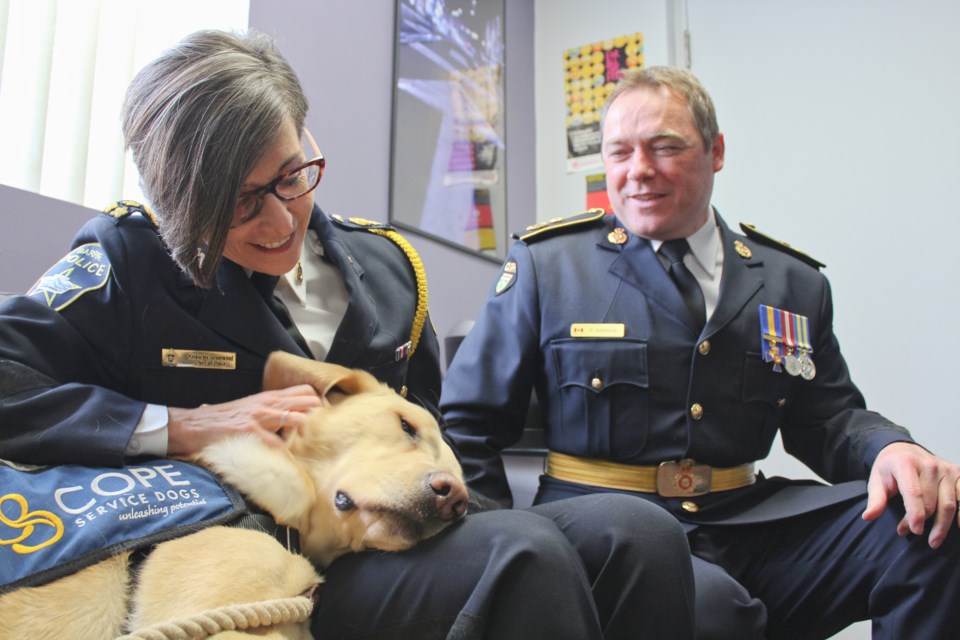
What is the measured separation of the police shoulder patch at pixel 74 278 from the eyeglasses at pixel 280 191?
18cm

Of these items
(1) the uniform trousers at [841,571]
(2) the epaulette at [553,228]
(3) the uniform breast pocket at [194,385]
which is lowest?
(1) the uniform trousers at [841,571]

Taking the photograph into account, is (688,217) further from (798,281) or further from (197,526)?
(197,526)

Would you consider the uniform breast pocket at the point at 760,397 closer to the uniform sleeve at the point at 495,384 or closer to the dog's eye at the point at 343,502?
the uniform sleeve at the point at 495,384

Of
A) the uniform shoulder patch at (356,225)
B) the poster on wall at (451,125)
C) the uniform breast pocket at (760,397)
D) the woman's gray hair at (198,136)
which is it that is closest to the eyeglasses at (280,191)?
the woman's gray hair at (198,136)

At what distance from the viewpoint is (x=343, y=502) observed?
85 centimetres

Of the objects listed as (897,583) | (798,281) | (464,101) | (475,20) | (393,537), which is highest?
(475,20)

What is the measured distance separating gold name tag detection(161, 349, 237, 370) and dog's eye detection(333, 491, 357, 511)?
0.88ft

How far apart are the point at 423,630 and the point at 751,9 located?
2.86 metres

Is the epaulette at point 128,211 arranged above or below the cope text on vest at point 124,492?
above

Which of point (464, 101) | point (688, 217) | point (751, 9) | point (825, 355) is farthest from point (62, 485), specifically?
point (751, 9)

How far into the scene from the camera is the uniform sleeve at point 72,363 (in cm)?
78

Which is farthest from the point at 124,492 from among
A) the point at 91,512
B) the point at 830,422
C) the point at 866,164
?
the point at 866,164

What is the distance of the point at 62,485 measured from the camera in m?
0.72

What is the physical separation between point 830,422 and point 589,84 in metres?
2.21
